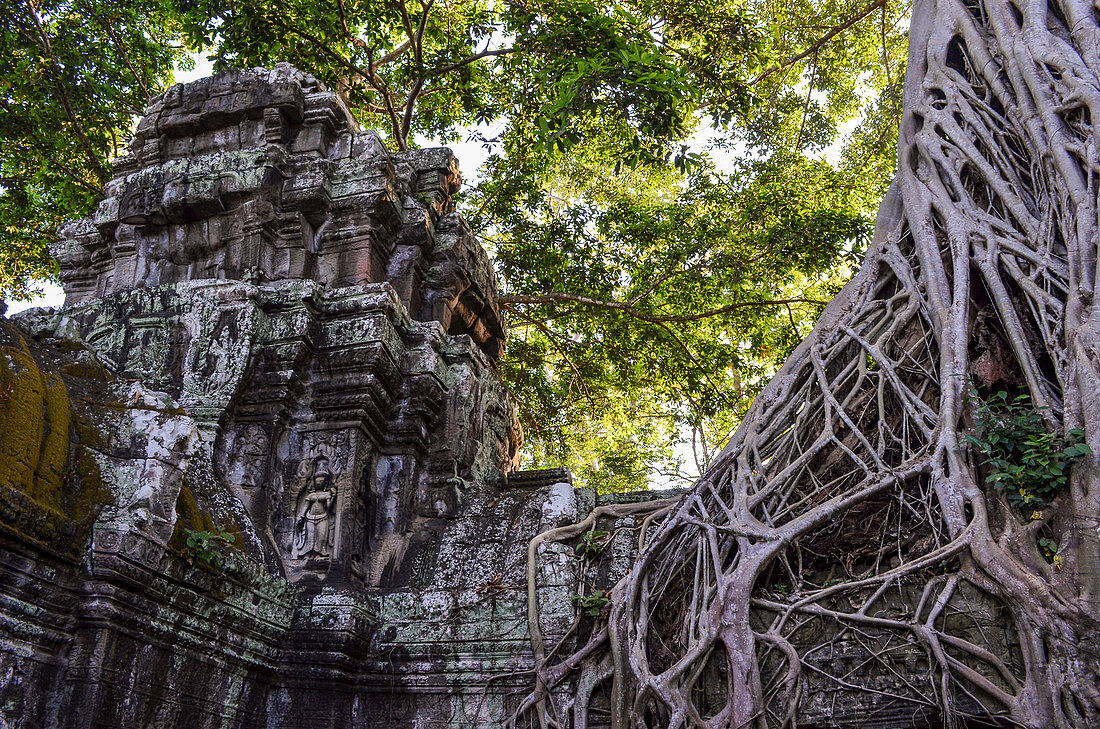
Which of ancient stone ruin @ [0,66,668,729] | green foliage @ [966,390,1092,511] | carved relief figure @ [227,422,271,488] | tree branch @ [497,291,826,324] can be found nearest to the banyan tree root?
green foliage @ [966,390,1092,511]

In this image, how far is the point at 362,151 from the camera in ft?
19.4

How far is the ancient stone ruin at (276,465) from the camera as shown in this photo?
3.23m

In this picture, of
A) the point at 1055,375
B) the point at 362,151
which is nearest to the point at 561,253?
the point at 362,151

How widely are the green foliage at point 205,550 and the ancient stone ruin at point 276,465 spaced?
0.4 inches

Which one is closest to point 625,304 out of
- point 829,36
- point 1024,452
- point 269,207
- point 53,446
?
point 829,36

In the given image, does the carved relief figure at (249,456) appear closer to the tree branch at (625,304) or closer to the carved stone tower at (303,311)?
the carved stone tower at (303,311)

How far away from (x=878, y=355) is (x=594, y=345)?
5.94m

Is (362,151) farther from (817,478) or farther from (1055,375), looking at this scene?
(1055,375)

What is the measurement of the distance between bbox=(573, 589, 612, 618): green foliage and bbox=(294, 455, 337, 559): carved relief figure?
1284mm

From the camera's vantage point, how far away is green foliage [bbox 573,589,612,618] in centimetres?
404

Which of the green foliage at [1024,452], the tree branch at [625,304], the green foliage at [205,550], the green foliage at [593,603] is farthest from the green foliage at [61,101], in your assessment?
the green foliage at [1024,452]

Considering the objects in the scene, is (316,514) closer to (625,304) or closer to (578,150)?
(625,304)

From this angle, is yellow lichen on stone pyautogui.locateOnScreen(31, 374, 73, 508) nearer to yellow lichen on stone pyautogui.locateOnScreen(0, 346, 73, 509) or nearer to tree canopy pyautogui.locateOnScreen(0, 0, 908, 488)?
yellow lichen on stone pyautogui.locateOnScreen(0, 346, 73, 509)

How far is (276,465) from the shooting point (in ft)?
15.8
